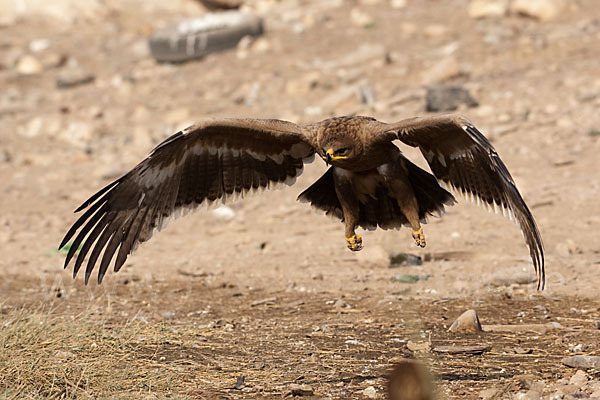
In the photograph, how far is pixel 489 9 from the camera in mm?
15711

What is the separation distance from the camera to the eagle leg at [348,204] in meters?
6.16

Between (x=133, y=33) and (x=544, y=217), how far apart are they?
13.5 meters

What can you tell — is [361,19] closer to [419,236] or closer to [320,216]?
[320,216]

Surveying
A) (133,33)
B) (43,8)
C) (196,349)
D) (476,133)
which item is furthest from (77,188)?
(43,8)

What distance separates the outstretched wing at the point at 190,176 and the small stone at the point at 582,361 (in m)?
2.28

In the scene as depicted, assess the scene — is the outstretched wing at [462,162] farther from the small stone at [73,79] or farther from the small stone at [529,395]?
the small stone at [73,79]

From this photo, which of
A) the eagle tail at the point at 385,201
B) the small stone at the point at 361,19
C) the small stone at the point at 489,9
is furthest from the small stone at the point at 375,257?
the small stone at the point at 361,19

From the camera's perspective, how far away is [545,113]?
442 inches

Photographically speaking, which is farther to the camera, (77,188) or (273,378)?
(77,188)

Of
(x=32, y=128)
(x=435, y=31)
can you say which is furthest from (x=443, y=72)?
(x=32, y=128)

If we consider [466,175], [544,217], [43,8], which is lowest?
[43,8]

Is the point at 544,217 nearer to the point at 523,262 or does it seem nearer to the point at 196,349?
the point at 523,262

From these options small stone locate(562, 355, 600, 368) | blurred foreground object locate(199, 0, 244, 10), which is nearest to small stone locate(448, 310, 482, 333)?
small stone locate(562, 355, 600, 368)

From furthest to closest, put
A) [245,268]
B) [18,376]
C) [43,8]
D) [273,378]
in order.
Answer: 1. [43,8]
2. [245,268]
3. [273,378]
4. [18,376]
